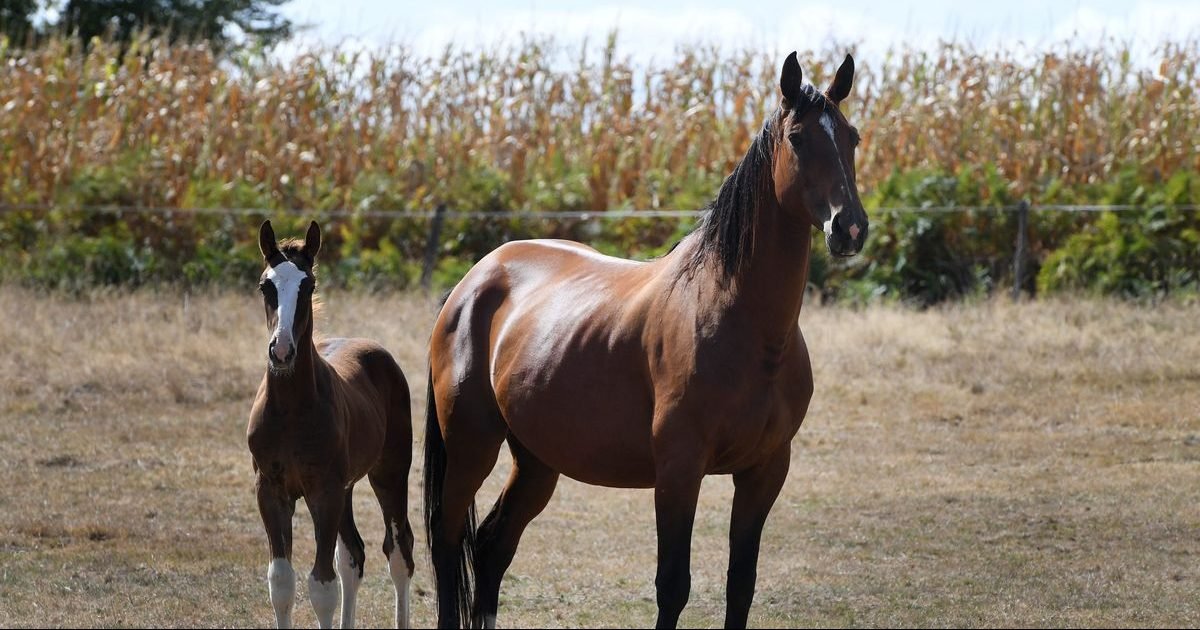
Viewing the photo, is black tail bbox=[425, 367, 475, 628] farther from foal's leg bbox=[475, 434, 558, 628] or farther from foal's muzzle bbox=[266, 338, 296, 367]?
foal's muzzle bbox=[266, 338, 296, 367]

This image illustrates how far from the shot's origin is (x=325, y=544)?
18.8 ft

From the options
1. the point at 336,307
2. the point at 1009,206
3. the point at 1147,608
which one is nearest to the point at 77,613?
the point at 1147,608

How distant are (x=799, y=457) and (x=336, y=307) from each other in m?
5.19

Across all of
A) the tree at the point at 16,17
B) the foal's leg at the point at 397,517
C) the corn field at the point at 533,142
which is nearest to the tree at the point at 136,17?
the tree at the point at 16,17

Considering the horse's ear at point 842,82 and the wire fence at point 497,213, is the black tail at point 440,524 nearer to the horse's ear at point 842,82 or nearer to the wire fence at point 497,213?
the horse's ear at point 842,82

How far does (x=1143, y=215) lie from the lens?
13.8 metres

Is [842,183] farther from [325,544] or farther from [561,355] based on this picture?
[325,544]

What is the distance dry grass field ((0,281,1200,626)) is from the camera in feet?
23.1

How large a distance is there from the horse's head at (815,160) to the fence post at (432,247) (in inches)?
404

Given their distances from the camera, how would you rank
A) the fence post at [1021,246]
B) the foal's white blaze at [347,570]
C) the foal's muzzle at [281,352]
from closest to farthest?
the foal's muzzle at [281,352], the foal's white blaze at [347,570], the fence post at [1021,246]

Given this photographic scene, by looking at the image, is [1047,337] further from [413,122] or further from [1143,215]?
[413,122]

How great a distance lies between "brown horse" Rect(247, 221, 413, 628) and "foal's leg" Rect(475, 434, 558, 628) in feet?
1.89

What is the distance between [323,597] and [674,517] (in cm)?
175

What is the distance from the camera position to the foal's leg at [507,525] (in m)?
5.83
